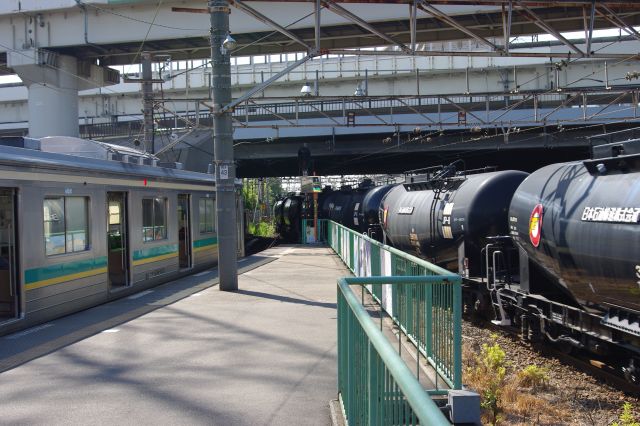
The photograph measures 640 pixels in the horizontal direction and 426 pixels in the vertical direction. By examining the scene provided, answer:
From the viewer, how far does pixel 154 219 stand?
15.1m

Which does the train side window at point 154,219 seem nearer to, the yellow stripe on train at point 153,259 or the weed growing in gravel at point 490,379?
the yellow stripe on train at point 153,259

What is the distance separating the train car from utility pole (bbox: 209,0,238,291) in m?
5.81

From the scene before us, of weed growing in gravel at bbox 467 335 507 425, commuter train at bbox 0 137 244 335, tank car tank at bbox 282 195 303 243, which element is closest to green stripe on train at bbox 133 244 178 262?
commuter train at bbox 0 137 244 335

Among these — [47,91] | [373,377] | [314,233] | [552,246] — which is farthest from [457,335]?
[314,233]

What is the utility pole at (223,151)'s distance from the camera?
13.5 metres

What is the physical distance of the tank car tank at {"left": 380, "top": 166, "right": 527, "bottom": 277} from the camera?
38.6 feet

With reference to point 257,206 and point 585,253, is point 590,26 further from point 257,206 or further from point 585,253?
point 257,206

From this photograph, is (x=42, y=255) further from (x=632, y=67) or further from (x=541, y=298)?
(x=632, y=67)

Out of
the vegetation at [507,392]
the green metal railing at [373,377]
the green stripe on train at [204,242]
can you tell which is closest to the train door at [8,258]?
the green metal railing at [373,377]

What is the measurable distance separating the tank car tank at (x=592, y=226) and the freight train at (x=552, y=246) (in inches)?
0.6

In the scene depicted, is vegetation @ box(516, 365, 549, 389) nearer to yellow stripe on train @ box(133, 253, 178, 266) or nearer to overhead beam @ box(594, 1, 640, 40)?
overhead beam @ box(594, 1, 640, 40)

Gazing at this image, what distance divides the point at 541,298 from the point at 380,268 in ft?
8.41

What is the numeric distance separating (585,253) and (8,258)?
8.09 meters

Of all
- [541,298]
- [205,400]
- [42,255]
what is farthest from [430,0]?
[205,400]
